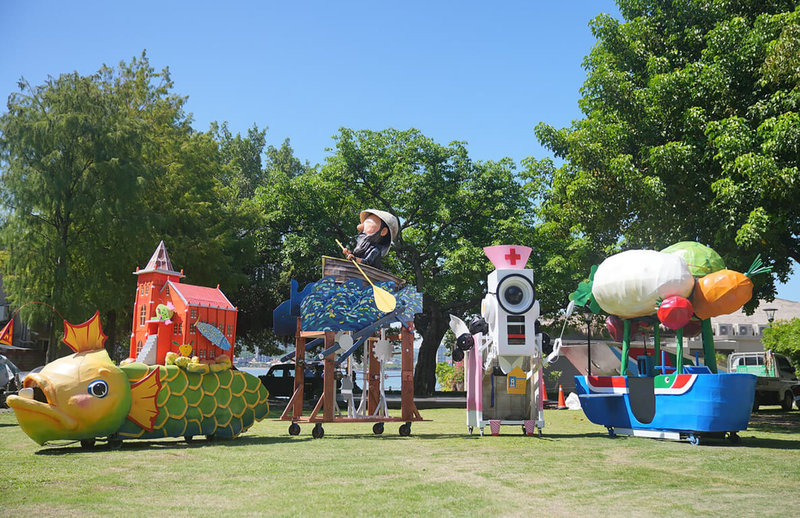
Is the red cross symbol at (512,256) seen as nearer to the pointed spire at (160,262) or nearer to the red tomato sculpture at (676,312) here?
the red tomato sculpture at (676,312)

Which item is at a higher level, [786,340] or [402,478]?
[786,340]

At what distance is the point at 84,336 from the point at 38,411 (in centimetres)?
159

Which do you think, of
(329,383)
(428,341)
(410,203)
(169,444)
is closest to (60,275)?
(169,444)

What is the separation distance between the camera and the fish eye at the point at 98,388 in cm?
1028

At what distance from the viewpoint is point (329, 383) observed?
13.1 m

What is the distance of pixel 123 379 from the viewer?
10820mm

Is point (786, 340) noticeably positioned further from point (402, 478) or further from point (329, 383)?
point (402, 478)

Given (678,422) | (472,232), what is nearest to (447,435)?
(678,422)

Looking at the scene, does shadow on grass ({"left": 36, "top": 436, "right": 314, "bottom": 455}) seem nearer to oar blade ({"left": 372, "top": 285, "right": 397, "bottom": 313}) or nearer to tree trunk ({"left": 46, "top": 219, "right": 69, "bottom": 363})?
oar blade ({"left": 372, "top": 285, "right": 397, "bottom": 313})

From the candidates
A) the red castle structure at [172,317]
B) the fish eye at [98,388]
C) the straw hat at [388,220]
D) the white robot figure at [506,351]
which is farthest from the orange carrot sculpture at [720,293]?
the fish eye at [98,388]

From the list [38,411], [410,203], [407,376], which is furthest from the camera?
[410,203]

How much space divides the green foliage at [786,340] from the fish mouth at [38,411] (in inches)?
952

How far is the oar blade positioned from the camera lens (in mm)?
2246

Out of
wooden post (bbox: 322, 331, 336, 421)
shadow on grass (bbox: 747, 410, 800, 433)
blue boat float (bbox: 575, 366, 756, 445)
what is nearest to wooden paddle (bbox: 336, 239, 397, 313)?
wooden post (bbox: 322, 331, 336, 421)
